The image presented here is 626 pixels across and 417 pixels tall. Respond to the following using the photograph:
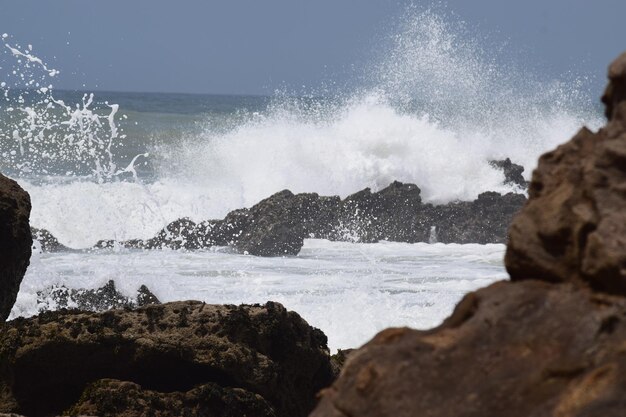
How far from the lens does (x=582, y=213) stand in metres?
2.44

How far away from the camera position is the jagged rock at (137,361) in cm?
478

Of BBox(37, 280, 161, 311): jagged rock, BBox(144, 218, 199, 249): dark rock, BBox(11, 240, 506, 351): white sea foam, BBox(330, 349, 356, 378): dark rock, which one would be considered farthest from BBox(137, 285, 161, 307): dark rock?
BBox(144, 218, 199, 249): dark rock

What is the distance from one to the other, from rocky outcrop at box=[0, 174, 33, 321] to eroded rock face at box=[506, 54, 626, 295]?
13.4 ft

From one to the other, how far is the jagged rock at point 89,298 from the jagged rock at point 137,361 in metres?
4.31

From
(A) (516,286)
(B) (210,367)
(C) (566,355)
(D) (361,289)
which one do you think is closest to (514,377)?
(C) (566,355)

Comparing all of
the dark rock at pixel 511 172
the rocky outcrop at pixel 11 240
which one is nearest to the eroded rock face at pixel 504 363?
the rocky outcrop at pixel 11 240

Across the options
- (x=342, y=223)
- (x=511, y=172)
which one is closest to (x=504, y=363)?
(x=342, y=223)

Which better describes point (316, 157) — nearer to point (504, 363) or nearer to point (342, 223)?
point (342, 223)

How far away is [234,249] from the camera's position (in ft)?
57.4

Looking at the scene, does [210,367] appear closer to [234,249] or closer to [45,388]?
[45,388]

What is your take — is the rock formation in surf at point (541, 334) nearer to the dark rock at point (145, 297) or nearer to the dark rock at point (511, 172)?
the dark rock at point (145, 297)

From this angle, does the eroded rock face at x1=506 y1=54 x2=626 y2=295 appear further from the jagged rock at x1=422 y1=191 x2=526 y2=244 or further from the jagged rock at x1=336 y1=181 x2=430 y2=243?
the jagged rock at x1=422 y1=191 x2=526 y2=244

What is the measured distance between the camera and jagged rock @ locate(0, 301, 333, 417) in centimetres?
478

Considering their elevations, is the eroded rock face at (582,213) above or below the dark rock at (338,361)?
above
